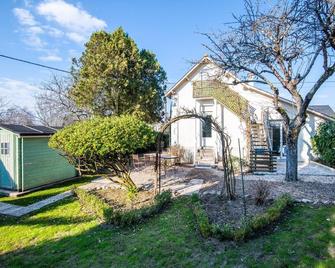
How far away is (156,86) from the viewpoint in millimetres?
20031

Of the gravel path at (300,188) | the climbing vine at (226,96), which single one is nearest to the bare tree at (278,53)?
the gravel path at (300,188)

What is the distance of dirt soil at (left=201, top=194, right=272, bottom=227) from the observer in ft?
20.8

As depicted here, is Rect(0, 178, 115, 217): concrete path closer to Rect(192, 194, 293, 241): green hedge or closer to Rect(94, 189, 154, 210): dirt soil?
Rect(94, 189, 154, 210): dirt soil

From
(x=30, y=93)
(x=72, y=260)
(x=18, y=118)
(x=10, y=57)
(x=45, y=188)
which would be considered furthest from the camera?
(x=18, y=118)

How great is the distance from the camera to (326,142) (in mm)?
14406

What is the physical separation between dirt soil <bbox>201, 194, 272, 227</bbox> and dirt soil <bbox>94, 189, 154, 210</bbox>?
2018 millimetres

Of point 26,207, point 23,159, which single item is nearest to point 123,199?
point 26,207

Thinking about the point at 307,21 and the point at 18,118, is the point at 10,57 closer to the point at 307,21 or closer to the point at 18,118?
the point at 307,21

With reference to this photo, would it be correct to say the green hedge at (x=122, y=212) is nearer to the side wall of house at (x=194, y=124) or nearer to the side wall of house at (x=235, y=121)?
the side wall of house at (x=235, y=121)

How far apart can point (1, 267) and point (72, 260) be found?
156 centimetres

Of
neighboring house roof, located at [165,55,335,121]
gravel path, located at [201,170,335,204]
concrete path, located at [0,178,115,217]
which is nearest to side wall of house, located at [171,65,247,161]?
neighboring house roof, located at [165,55,335,121]

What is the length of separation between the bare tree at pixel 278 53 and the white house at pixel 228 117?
409 centimetres

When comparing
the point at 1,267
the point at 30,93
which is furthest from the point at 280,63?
the point at 30,93

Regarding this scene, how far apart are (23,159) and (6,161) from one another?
0.97 meters
